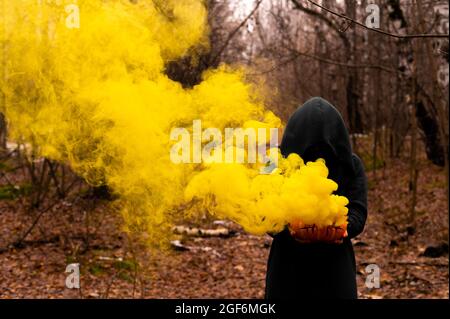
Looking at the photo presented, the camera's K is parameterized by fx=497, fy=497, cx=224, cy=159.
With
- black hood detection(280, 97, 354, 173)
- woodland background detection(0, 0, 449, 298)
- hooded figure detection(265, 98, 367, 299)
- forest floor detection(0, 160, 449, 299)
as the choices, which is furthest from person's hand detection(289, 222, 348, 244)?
forest floor detection(0, 160, 449, 299)

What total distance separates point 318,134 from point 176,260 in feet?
22.0

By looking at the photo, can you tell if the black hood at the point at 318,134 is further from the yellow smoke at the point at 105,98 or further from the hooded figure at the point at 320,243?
the yellow smoke at the point at 105,98

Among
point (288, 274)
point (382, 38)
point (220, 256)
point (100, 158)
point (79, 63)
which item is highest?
point (382, 38)

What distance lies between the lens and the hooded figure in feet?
9.17

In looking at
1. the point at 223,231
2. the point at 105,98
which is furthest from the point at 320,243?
the point at 223,231

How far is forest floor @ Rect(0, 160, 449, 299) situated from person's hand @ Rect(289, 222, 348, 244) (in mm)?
4695

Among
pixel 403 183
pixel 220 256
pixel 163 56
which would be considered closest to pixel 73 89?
pixel 163 56

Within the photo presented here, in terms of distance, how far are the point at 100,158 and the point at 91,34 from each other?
0.77 metres

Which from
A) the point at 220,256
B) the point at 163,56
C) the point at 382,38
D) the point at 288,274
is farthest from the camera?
the point at 382,38

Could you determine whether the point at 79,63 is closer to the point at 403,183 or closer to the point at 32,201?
the point at 32,201

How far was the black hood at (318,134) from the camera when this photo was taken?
278 cm

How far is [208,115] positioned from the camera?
319 centimetres

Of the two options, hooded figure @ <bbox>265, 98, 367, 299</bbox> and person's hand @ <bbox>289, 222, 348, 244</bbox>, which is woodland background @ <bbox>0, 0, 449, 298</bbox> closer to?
hooded figure @ <bbox>265, 98, 367, 299</bbox>

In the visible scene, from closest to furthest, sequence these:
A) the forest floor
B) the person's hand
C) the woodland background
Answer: the person's hand < the woodland background < the forest floor
